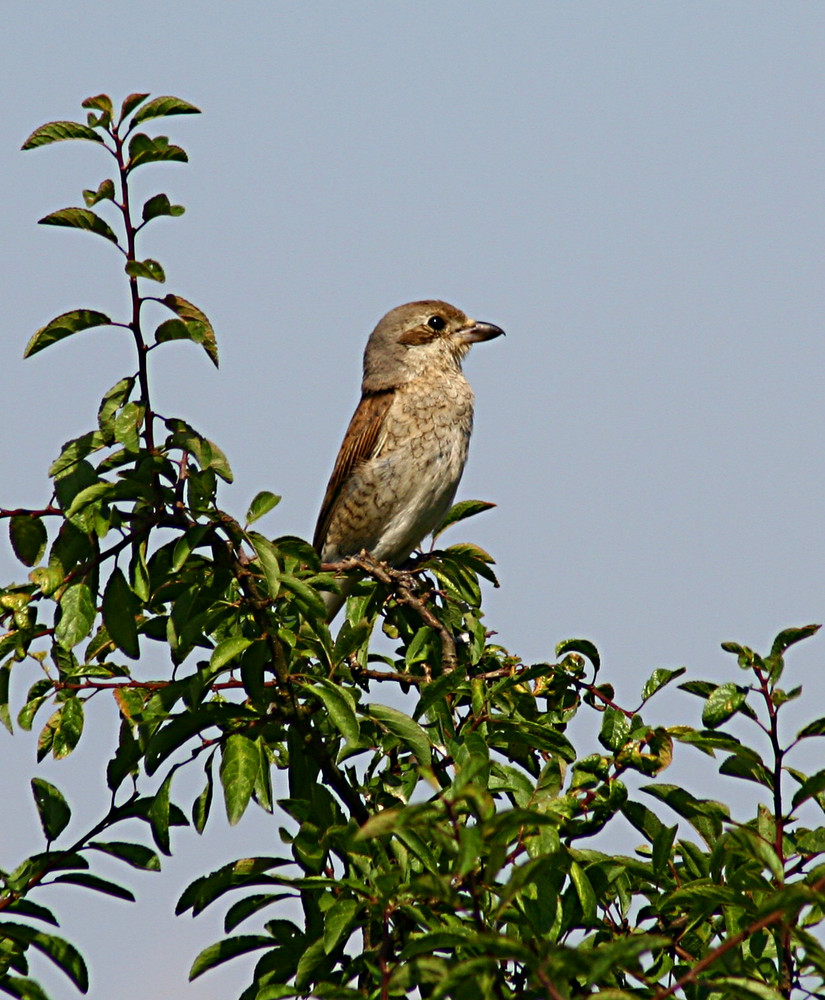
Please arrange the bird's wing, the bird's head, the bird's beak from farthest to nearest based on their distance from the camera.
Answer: the bird's beak
the bird's head
the bird's wing

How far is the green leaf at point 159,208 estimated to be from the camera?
2984mm

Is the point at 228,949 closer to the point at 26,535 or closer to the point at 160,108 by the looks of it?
the point at 26,535

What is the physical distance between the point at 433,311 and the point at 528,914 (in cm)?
560

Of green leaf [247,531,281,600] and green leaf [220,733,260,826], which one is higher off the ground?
green leaf [247,531,281,600]

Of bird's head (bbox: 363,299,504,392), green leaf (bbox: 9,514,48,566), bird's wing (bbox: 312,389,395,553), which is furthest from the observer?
bird's head (bbox: 363,299,504,392)

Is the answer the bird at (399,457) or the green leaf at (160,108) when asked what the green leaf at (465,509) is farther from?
the green leaf at (160,108)

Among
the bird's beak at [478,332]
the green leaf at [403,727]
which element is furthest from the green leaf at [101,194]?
the bird's beak at [478,332]

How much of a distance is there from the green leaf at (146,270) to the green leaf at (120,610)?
2.41 ft

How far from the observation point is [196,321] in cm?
310

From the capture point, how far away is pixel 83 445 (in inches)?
126

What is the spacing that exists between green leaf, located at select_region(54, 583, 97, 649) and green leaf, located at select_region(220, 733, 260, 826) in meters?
0.42

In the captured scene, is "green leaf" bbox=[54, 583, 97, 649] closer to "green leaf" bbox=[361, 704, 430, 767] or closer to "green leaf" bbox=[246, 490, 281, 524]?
"green leaf" bbox=[246, 490, 281, 524]

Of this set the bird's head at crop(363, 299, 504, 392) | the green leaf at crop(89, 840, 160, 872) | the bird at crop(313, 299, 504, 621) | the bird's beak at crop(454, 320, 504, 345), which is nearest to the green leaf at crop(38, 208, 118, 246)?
the green leaf at crop(89, 840, 160, 872)

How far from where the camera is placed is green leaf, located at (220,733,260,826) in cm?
305
